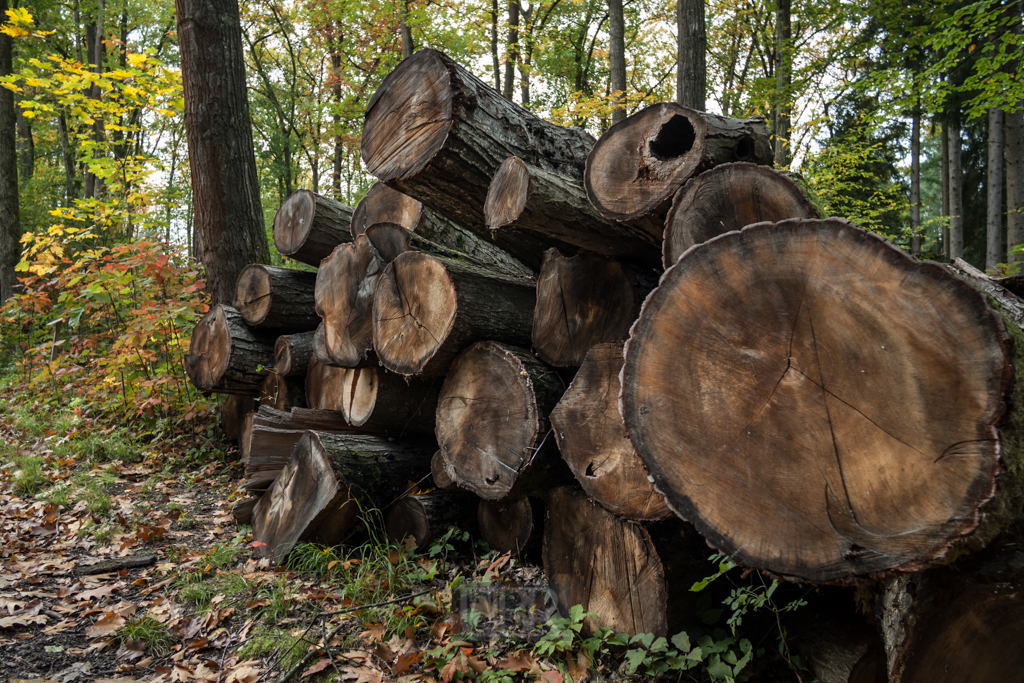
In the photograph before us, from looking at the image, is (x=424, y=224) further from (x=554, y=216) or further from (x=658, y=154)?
(x=658, y=154)

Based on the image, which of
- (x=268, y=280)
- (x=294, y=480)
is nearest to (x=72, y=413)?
(x=268, y=280)

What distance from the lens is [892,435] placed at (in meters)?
1.40

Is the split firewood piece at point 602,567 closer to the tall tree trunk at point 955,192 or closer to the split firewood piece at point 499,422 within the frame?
the split firewood piece at point 499,422

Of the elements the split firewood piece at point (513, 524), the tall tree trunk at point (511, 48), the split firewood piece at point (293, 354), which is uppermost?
the tall tree trunk at point (511, 48)

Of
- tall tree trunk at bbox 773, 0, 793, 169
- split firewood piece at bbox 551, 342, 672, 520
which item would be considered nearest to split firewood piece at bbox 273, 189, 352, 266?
split firewood piece at bbox 551, 342, 672, 520

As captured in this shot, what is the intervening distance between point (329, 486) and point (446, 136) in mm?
1905

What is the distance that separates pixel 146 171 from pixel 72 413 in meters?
3.75

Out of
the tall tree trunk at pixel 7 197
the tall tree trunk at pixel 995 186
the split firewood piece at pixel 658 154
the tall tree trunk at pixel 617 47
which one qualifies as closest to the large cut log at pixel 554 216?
the split firewood piece at pixel 658 154

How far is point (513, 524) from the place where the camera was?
312 cm

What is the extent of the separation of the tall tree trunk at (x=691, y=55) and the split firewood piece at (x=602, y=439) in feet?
16.2

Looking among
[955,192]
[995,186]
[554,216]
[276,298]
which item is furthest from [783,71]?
[554,216]

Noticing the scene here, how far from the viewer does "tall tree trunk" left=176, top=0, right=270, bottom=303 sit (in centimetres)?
560

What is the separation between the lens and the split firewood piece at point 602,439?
89.6 inches

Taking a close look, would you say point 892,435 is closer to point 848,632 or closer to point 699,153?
point 848,632
